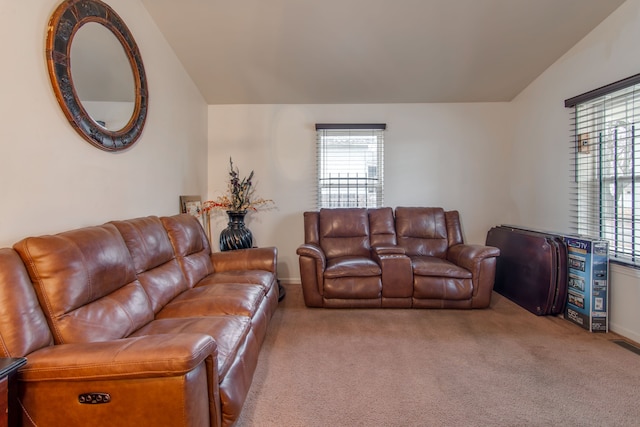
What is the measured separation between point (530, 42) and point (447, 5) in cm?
104

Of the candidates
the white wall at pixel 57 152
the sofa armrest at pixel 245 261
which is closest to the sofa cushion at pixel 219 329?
the white wall at pixel 57 152

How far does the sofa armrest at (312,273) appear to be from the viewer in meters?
2.98

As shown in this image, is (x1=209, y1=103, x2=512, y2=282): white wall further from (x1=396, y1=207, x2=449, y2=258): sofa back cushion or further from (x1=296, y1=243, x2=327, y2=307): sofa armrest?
(x1=296, y1=243, x2=327, y2=307): sofa armrest

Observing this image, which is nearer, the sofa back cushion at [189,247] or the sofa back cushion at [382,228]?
the sofa back cushion at [189,247]

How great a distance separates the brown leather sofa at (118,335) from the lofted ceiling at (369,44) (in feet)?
6.52

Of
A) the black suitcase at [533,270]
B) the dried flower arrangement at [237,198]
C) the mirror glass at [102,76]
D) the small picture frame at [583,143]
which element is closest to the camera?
the mirror glass at [102,76]

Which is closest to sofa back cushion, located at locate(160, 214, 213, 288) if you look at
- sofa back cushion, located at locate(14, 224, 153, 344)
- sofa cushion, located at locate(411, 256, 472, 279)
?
sofa back cushion, located at locate(14, 224, 153, 344)

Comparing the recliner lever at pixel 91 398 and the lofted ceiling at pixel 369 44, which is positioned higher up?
the lofted ceiling at pixel 369 44

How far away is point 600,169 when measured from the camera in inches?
106

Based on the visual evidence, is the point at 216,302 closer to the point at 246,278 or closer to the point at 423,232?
the point at 246,278

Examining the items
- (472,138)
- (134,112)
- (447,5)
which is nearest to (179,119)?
(134,112)

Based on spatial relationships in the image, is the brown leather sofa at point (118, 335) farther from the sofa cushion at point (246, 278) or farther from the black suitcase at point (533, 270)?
the black suitcase at point (533, 270)

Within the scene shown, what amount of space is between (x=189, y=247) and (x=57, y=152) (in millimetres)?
1133

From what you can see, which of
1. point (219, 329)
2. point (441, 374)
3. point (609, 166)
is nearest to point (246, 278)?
point (219, 329)
